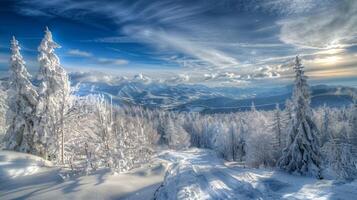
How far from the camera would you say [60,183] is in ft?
56.7

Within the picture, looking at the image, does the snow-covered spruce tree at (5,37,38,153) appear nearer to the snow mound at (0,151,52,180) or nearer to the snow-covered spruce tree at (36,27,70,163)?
the snow-covered spruce tree at (36,27,70,163)

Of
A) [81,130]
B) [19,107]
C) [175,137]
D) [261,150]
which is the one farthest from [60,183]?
[175,137]

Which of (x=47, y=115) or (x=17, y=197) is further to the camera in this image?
(x=47, y=115)

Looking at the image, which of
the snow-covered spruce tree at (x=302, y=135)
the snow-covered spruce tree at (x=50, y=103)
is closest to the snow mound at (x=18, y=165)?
the snow-covered spruce tree at (x=50, y=103)

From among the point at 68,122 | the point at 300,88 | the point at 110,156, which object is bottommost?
the point at 110,156

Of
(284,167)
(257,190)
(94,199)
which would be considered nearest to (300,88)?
(284,167)

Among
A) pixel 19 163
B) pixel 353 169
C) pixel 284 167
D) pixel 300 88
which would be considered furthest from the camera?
pixel 284 167

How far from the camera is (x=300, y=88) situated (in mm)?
27812

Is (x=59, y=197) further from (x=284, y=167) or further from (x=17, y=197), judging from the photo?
(x=284, y=167)

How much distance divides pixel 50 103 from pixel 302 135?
25.8m

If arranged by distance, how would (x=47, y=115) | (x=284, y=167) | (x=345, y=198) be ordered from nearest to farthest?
1. (x=345, y=198)
2. (x=47, y=115)
3. (x=284, y=167)

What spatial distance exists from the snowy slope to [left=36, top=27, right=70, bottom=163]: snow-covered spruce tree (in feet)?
10.1

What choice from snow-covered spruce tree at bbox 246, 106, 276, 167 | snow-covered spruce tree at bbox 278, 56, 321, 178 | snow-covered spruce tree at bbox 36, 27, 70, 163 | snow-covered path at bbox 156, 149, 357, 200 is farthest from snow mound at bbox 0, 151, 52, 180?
snow-covered spruce tree at bbox 246, 106, 276, 167

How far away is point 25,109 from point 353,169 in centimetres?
2729
